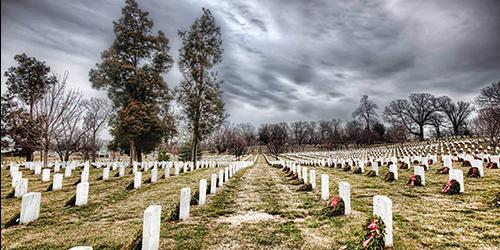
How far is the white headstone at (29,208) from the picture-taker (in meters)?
6.17

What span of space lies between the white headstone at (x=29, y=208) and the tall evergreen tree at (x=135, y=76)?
17.4m

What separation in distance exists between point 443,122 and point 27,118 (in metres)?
86.0

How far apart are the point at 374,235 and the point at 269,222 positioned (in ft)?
8.26

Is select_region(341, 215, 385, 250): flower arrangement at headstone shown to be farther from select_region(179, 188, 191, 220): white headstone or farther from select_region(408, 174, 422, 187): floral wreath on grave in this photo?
select_region(408, 174, 422, 187): floral wreath on grave

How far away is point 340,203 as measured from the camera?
21.3ft

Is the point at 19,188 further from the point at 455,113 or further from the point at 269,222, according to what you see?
the point at 455,113

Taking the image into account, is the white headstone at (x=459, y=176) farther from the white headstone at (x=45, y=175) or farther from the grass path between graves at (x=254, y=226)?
the white headstone at (x=45, y=175)

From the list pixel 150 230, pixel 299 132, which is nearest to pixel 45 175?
pixel 150 230

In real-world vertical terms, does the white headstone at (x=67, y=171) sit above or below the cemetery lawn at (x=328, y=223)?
above

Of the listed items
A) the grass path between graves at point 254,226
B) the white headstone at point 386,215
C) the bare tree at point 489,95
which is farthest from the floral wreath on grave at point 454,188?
the bare tree at point 489,95

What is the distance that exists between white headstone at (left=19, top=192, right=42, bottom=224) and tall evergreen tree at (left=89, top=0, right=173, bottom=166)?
57.2 feet

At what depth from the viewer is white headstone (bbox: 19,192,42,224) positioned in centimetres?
617

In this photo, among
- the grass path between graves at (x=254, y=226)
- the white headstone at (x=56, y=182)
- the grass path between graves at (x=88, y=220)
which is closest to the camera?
the grass path between graves at (x=254, y=226)

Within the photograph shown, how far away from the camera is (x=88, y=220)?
6523 mm
